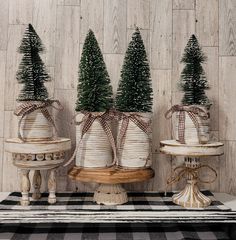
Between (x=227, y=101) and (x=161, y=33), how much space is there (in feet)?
1.17

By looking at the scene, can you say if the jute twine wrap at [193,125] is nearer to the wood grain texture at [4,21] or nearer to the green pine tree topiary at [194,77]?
the green pine tree topiary at [194,77]

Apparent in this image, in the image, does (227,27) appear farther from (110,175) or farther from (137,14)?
(110,175)

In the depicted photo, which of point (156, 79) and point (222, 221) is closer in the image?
point (222, 221)

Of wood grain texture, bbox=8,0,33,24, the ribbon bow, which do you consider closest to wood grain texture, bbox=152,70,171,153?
the ribbon bow

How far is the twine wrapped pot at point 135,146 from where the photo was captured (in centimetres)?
108

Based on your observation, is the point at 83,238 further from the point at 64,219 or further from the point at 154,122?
the point at 154,122

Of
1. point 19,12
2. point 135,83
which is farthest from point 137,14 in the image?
point 19,12

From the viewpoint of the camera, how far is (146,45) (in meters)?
1.27

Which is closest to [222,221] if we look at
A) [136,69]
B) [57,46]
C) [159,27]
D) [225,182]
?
[225,182]

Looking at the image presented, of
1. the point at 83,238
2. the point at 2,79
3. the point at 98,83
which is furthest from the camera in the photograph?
the point at 2,79

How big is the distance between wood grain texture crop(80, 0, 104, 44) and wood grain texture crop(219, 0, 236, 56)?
1.48ft

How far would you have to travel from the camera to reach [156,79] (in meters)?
1.26

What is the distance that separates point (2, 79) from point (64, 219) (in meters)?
0.58

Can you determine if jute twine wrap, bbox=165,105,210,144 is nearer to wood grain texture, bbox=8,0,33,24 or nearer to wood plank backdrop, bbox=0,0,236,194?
wood plank backdrop, bbox=0,0,236,194
